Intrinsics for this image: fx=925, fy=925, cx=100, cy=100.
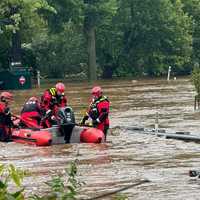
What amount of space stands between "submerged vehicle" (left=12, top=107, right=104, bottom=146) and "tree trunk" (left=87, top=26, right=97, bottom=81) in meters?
35.6

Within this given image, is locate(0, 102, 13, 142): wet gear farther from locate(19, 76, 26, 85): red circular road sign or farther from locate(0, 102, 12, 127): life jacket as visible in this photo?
locate(19, 76, 26, 85): red circular road sign

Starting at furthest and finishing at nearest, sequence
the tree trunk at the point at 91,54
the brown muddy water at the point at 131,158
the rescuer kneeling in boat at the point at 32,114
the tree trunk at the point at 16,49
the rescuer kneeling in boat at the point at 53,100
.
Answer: the tree trunk at the point at 91,54 → the tree trunk at the point at 16,49 → the rescuer kneeling in boat at the point at 32,114 → the rescuer kneeling in boat at the point at 53,100 → the brown muddy water at the point at 131,158

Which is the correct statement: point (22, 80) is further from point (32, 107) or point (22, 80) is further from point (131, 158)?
point (131, 158)

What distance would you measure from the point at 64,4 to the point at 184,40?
9000 millimetres

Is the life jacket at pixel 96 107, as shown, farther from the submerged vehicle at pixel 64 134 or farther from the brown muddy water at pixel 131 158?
the brown muddy water at pixel 131 158

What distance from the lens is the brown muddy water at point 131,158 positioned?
44.2ft

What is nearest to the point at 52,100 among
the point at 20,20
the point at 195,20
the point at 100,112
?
the point at 100,112

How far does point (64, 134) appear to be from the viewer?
2159cm

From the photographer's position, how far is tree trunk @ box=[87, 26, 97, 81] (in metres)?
58.0

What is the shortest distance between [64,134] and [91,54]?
122 feet

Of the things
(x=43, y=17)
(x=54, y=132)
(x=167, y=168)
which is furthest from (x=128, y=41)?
(x=167, y=168)

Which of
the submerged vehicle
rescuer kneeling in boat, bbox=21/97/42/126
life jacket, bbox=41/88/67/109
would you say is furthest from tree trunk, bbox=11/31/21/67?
the submerged vehicle

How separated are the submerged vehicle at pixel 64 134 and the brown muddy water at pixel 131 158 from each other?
0.23 m

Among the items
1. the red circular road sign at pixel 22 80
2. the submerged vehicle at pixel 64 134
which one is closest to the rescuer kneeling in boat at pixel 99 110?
the submerged vehicle at pixel 64 134
